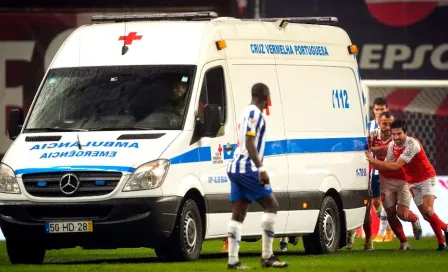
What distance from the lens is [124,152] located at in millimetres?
17844

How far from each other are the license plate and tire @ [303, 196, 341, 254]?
365 centimetres

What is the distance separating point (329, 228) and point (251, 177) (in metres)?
4.22

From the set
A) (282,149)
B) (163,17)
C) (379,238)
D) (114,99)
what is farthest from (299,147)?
(379,238)

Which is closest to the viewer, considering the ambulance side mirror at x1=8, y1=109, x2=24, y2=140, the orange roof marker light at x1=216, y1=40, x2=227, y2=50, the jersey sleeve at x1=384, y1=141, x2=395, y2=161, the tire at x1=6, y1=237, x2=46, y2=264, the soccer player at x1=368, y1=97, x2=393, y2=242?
the tire at x1=6, y1=237, x2=46, y2=264

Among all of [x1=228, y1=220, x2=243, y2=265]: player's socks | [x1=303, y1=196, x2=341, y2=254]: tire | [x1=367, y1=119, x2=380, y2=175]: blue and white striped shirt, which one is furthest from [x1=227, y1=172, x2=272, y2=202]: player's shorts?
[x1=367, y1=119, x2=380, y2=175]: blue and white striped shirt

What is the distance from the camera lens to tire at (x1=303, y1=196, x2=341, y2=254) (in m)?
20.5

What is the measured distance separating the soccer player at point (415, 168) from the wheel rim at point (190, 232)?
389 cm

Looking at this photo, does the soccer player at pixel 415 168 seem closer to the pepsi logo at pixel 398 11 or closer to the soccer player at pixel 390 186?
the soccer player at pixel 390 186

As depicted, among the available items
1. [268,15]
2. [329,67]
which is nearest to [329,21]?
[329,67]

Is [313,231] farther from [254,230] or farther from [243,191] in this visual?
[243,191]

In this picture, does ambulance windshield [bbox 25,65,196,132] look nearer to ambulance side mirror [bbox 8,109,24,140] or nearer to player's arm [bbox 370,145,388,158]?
ambulance side mirror [bbox 8,109,24,140]

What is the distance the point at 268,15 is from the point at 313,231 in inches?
371

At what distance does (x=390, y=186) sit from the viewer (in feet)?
73.6

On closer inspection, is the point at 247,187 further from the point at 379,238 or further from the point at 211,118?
the point at 379,238
